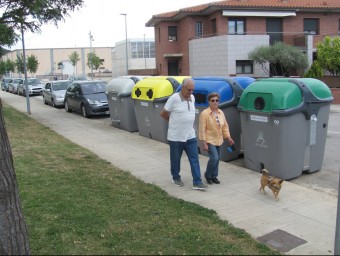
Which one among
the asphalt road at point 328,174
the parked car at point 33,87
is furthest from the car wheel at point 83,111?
the parked car at point 33,87

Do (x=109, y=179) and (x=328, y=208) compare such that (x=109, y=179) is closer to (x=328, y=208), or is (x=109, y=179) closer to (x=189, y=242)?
(x=189, y=242)

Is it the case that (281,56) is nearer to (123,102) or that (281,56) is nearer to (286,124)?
(123,102)

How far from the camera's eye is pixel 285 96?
627cm

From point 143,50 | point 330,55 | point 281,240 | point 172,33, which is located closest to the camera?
point 281,240

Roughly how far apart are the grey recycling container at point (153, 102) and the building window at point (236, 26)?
71.9ft

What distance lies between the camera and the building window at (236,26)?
31223 millimetres

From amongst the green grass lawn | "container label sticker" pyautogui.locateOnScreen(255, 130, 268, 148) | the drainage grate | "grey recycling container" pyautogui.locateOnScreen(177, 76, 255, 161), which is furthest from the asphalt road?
the green grass lawn

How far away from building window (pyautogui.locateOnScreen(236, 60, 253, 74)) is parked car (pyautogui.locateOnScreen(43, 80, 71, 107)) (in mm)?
12975

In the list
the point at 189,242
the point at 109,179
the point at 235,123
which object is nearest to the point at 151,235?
the point at 189,242

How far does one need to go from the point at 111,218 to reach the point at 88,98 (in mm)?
12486

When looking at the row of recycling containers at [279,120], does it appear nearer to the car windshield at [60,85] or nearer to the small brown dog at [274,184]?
the small brown dog at [274,184]


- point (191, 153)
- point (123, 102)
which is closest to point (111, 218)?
point (191, 153)

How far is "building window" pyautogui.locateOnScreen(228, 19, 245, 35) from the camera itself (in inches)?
1229

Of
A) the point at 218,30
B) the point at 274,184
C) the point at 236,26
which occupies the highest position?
the point at 236,26
